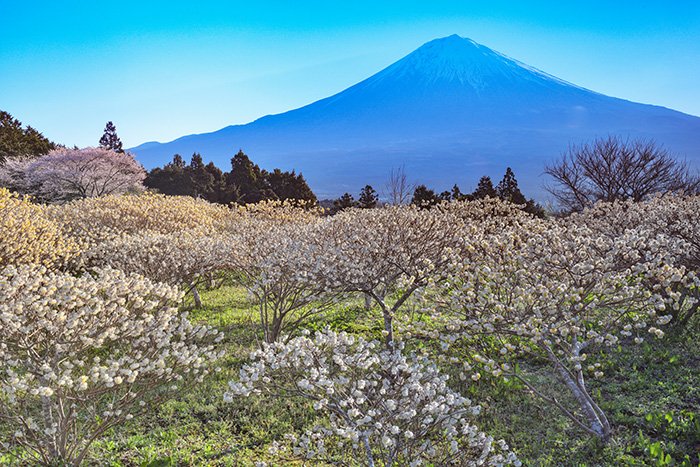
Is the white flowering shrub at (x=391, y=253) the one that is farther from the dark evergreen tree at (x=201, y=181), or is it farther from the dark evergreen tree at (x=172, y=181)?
the dark evergreen tree at (x=172, y=181)

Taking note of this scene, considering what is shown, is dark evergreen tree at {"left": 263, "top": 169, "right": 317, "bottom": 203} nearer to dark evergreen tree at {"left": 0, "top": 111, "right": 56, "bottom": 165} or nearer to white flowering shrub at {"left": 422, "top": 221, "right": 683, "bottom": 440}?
dark evergreen tree at {"left": 0, "top": 111, "right": 56, "bottom": 165}

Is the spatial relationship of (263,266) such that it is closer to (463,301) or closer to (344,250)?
(344,250)

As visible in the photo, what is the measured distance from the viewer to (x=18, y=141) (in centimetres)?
3638

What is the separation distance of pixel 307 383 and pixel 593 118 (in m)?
231

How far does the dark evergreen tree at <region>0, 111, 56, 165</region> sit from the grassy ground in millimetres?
33673

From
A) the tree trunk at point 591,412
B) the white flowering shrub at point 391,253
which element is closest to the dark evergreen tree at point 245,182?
the white flowering shrub at point 391,253

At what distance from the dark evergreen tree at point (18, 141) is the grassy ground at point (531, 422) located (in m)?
33.7

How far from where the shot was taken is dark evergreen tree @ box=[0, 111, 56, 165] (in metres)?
33.6

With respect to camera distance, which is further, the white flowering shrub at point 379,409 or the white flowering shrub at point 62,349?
the white flowering shrub at point 62,349

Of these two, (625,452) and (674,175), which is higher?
(674,175)

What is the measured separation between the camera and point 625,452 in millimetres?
5207

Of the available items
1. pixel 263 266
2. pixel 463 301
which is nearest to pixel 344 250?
pixel 263 266

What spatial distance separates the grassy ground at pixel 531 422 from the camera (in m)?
5.29

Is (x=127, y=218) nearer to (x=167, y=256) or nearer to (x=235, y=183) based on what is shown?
(x=167, y=256)
